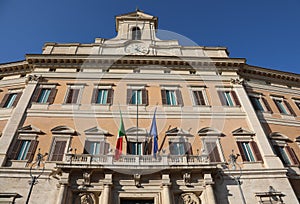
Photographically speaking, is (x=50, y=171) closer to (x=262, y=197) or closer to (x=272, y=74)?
(x=262, y=197)

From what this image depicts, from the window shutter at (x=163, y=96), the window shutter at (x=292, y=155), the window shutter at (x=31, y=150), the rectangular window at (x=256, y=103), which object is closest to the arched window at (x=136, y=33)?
the window shutter at (x=163, y=96)

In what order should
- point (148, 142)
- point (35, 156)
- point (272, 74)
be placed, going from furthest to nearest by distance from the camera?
point (272, 74) → point (148, 142) → point (35, 156)

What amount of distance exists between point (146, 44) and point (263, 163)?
13033 millimetres

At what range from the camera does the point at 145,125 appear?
47.6 ft

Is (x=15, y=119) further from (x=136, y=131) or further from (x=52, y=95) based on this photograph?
(x=136, y=131)

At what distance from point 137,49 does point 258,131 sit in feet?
36.8

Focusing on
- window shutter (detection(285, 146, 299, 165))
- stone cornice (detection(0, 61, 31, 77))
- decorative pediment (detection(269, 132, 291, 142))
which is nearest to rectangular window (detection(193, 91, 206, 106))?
decorative pediment (detection(269, 132, 291, 142))

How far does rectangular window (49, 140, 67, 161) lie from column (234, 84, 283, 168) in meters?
11.0

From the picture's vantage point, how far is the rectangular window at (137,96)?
1599 cm

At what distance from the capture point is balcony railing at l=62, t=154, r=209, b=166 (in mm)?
11242

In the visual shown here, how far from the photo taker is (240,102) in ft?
54.0

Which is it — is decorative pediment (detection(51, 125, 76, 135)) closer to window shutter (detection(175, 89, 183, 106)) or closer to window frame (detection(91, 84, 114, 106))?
window frame (detection(91, 84, 114, 106))

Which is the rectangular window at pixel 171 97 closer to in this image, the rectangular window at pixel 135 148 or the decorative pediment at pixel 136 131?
the decorative pediment at pixel 136 131

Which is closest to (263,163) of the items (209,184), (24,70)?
(209,184)
